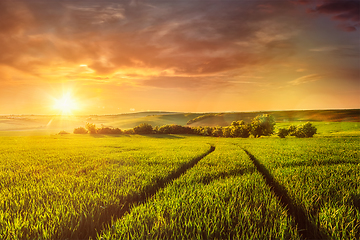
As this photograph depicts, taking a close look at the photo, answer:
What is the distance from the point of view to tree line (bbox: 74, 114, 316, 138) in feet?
136

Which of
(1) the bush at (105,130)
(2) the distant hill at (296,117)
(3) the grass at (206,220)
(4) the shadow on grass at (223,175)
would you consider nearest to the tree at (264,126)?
(2) the distant hill at (296,117)

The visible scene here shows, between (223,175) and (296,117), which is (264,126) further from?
(296,117)

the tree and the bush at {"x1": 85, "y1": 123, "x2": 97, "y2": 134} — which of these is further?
the bush at {"x1": 85, "y1": 123, "x2": 97, "y2": 134}

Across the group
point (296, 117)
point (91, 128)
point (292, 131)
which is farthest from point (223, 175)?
point (296, 117)

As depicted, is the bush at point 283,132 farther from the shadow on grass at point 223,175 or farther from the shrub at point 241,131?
the shadow on grass at point 223,175

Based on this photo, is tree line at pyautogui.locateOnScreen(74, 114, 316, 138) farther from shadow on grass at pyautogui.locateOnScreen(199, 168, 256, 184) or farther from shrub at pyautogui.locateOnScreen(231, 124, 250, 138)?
shadow on grass at pyautogui.locateOnScreen(199, 168, 256, 184)

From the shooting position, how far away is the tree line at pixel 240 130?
136ft

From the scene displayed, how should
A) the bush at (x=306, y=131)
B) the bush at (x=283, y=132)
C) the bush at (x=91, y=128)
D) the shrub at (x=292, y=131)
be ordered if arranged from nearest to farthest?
the bush at (x=306, y=131) → the shrub at (x=292, y=131) → the bush at (x=283, y=132) → the bush at (x=91, y=128)

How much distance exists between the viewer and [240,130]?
52.6 meters

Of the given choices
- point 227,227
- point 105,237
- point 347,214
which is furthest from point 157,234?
point 347,214

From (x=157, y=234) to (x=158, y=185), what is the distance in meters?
2.61

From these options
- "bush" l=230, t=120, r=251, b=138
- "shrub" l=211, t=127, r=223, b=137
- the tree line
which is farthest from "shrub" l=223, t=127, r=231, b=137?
"shrub" l=211, t=127, r=223, b=137

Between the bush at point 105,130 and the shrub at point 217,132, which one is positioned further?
the shrub at point 217,132

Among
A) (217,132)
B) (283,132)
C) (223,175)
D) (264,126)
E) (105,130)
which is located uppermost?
(223,175)
